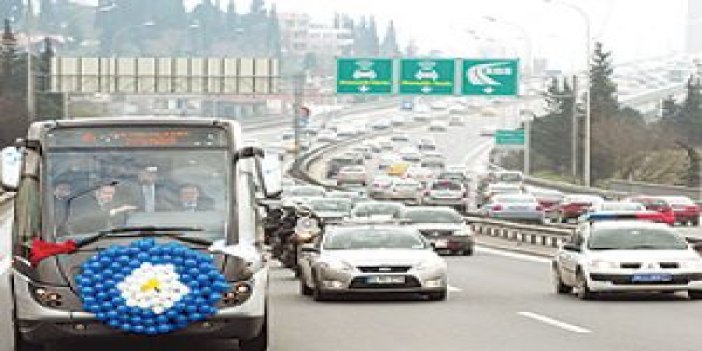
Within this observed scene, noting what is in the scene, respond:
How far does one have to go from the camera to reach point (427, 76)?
3423 inches

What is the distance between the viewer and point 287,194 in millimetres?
70500

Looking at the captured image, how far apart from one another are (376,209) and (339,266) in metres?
28.5

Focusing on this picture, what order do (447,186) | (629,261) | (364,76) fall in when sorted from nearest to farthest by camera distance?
(629,261)
(447,186)
(364,76)

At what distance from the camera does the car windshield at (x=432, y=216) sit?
46.1 meters

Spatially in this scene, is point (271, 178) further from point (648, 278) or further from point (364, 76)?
point (364, 76)

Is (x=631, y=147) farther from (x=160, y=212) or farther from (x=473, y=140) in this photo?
(x=160, y=212)

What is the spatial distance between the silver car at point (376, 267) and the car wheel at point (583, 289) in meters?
1.90

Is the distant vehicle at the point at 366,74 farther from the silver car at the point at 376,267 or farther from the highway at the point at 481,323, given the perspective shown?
the silver car at the point at 376,267

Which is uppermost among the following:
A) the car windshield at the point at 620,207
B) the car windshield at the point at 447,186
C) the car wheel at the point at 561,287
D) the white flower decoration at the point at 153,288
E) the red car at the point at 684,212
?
the white flower decoration at the point at 153,288

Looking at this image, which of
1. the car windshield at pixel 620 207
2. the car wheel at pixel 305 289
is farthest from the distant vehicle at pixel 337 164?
the car wheel at pixel 305 289

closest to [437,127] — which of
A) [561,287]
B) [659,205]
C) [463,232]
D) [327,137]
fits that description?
[327,137]

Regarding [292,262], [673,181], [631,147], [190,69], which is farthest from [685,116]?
[292,262]

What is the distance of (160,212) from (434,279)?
9695 millimetres

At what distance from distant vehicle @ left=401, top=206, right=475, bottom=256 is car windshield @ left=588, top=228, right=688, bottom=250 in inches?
713
